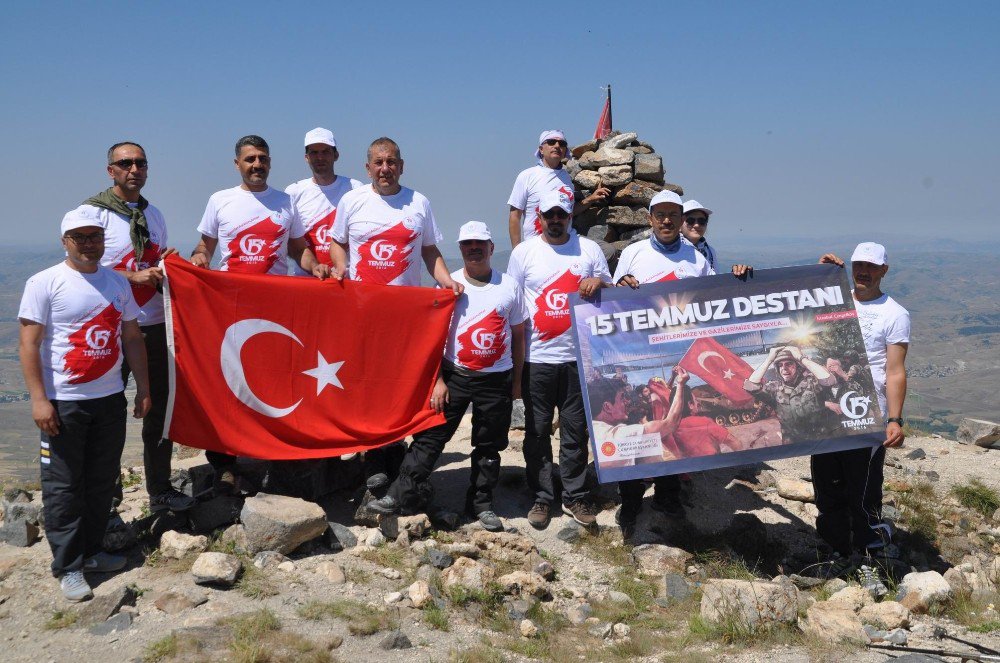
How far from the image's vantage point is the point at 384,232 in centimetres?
782

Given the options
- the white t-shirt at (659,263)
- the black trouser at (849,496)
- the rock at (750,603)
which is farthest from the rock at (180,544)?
the black trouser at (849,496)

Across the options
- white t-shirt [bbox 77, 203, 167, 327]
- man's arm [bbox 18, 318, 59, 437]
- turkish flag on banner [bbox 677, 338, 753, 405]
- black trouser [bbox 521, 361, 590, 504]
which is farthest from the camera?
black trouser [bbox 521, 361, 590, 504]

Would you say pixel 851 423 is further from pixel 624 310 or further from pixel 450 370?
pixel 450 370

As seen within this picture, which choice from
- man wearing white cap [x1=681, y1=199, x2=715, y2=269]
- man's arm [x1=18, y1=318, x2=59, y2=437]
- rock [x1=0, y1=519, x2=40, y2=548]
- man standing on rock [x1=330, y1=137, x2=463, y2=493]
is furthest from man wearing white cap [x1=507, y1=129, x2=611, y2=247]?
rock [x1=0, y1=519, x2=40, y2=548]

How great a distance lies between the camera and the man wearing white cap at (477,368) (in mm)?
7668

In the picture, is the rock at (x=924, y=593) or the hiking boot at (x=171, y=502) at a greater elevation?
the hiking boot at (x=171, y=502)

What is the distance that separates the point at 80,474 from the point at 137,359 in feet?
3.66

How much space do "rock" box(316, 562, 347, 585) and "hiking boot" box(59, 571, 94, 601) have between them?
1945 mm

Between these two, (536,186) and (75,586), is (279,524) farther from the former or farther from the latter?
(536,186)

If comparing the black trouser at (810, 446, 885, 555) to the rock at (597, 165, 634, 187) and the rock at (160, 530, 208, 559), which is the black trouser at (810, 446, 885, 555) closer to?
the rock at (597, 165, 634, 187)

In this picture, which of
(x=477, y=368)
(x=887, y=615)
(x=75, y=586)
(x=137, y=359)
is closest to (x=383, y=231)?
(x=477, y=368)

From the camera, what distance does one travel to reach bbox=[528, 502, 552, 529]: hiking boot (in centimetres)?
824

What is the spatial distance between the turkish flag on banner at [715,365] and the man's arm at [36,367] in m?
5.84

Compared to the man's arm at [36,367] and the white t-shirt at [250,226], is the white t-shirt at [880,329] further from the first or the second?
the man's arm at [36,367]
